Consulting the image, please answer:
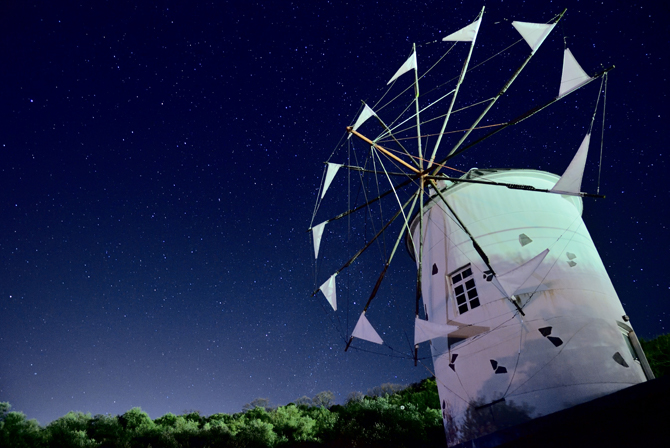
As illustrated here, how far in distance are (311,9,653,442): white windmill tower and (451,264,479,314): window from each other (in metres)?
0.03

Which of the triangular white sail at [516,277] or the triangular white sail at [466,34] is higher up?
the triangular white sail at [466,34]

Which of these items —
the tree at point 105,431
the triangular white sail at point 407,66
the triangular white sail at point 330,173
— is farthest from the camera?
the tree at point 105,431

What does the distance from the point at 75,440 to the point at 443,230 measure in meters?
18.4

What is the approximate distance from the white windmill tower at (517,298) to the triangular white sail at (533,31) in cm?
3

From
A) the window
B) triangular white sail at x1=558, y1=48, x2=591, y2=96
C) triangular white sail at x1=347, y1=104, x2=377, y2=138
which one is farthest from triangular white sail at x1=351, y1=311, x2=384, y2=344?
triangular white sail at x1=558, y1=48, x2=591, y2=96

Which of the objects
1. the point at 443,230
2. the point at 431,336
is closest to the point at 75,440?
the point at 431,336

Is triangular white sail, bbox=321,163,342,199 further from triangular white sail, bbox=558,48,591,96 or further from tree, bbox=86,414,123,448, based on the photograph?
tree, bbox=86,414,123,448

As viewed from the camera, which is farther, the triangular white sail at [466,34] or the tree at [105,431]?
the tree at [105,431]

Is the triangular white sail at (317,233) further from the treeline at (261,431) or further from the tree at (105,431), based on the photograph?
the tree at (105,431)

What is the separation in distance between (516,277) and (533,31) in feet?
22.4

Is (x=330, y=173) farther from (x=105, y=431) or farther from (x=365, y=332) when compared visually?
(x=105, y=431)

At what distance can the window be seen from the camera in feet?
36.1

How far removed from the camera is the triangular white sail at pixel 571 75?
8.99 metres

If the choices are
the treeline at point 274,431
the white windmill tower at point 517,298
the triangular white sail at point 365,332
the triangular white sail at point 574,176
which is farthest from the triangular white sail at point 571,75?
the treeline at point 274,431
